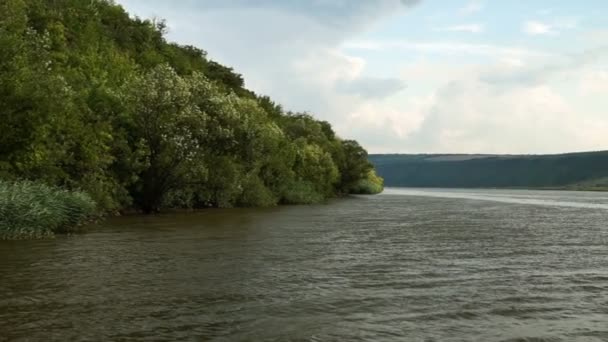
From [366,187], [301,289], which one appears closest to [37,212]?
[301,289]

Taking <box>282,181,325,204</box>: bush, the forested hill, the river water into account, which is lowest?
the river water

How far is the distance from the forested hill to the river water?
34.7ft

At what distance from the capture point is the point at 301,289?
1623 cm

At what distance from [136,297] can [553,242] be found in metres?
22.8

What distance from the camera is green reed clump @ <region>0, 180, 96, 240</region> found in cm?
2788

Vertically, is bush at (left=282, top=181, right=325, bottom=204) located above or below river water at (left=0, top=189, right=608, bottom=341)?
above

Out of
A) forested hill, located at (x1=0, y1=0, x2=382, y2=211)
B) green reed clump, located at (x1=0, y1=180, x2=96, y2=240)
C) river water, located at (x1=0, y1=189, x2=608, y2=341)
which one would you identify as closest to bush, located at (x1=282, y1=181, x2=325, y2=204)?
forested hill, located at (x1=0, y1=0, x2=382, y2=211)

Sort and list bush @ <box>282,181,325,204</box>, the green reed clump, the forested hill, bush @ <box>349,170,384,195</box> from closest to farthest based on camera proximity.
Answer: the green reed clump
the forested hill
bush @ <box>282,181,325,204</box>
bush @ <box>349,170,384,195</box>

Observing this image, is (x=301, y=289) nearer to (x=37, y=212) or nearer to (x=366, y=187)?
(x=37, y=212)

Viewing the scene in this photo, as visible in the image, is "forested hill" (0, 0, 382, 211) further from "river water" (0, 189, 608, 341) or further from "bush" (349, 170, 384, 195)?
"bush" (349, 170, 384, 195)

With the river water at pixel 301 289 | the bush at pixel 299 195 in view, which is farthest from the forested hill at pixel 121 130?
the river water at pixel 301 289

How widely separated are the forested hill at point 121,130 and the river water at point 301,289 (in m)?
10.6

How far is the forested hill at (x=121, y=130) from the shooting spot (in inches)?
1395

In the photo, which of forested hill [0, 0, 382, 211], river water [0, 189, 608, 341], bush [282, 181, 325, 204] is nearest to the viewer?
river water [0, 189, 608, 341]
